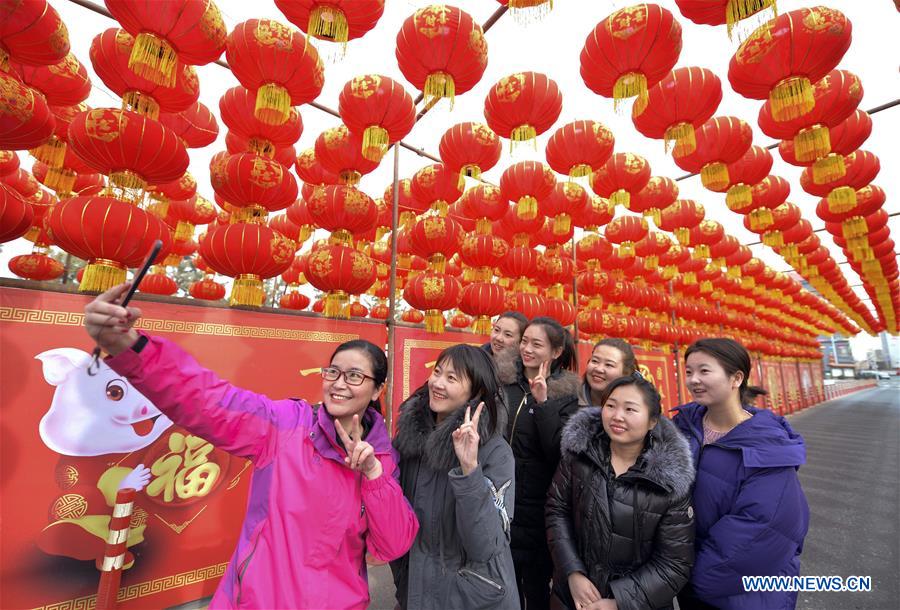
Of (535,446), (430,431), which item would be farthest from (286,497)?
(535,446)

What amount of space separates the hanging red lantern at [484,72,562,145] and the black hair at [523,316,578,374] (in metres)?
2.08

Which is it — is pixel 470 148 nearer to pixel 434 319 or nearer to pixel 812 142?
pixel 434 319

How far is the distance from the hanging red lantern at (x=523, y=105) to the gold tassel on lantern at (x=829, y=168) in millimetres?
3086

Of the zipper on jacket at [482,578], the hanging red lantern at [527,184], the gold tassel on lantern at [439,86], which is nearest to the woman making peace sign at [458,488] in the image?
the zipper on jacket at [482,578]

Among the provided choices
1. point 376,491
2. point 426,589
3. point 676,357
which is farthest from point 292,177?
point 676,357

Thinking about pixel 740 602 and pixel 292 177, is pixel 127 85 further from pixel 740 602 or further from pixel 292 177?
pixel 740 602

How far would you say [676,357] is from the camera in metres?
9.76

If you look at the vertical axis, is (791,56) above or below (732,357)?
above

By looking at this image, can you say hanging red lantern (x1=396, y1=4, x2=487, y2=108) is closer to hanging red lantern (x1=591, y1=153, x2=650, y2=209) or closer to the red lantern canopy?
the red lantern canopy

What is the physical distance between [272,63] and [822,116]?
476 cm

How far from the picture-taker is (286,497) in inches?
55.7

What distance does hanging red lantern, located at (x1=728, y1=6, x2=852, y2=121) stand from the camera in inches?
104

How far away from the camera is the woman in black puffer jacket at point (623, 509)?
164cm

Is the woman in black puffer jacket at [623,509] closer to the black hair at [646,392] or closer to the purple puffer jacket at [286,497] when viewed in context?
the black hair at [646,392]
